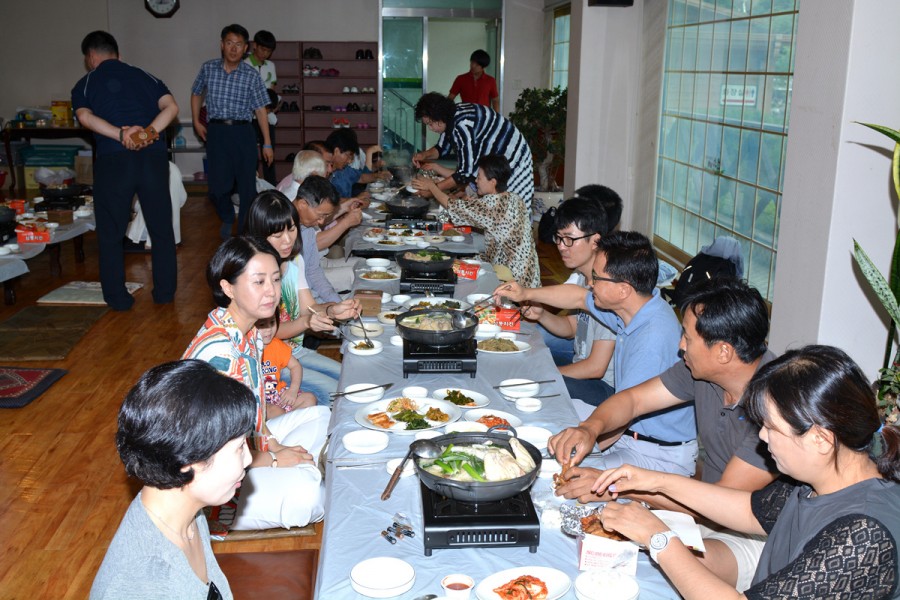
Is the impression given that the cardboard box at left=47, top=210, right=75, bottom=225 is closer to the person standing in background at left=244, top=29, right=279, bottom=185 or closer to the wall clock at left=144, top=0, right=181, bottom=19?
the person standing in background at left=244, top=29, right=279, bottom=185

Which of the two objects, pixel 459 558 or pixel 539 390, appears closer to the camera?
pixel 459 558

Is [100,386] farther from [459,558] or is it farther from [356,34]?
[356,34]

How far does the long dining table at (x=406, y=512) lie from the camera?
70.8 inches

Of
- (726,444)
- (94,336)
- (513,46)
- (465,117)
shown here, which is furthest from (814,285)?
(513,46)

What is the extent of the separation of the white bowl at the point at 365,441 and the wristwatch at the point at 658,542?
86 cm

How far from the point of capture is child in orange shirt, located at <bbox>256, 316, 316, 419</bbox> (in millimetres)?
3303

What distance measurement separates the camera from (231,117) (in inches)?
274

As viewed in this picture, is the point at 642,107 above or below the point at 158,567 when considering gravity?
above

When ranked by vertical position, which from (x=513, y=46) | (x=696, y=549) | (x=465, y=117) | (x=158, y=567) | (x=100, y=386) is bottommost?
(x=100, y=386)

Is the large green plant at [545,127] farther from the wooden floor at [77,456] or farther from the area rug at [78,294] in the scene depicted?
the area rug at [78,294]

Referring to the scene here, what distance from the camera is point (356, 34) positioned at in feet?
38.1

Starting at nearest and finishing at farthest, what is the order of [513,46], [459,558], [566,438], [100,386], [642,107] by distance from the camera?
[459,558] → [566,438] → [100,386] → [642,107] → [513,46]

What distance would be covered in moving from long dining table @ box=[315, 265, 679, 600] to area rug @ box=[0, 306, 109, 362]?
2.99 meters

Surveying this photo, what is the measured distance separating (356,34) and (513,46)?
2.18m
